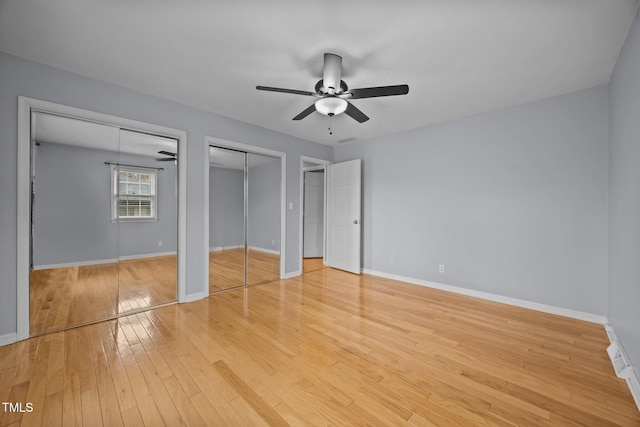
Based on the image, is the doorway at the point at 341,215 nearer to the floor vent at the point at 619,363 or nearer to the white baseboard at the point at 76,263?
the white baseboard at the point at 76,263

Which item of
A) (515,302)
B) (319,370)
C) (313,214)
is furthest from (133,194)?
(515,302)

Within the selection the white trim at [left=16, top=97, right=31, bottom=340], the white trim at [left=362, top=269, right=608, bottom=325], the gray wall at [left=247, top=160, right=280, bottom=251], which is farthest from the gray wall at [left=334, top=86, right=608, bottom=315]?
the white trim at [left=16, top=97, right=31, bottom=340]

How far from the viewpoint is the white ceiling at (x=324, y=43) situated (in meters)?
1.74

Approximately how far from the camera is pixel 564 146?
9.68ft

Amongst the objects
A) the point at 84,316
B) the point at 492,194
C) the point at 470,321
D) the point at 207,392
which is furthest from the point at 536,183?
the point at 84,316

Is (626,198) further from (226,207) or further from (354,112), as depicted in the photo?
(226,207)

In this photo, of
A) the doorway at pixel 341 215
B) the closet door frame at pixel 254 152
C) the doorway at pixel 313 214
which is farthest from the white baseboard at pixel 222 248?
the doorway at pixel 313 214

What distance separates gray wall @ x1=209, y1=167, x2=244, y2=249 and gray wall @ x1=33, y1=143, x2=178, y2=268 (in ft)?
1.67

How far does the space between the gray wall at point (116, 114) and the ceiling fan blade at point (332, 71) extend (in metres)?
1.46

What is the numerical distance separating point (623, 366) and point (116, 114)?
524cm

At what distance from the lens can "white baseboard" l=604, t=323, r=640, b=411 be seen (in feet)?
5.46

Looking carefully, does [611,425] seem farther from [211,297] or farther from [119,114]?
[119,114]

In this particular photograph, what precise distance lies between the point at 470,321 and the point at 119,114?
4.62 m

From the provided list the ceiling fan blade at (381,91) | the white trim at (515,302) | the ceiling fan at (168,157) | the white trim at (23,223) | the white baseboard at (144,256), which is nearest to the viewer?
the ceiling fan blade at (381,91)
